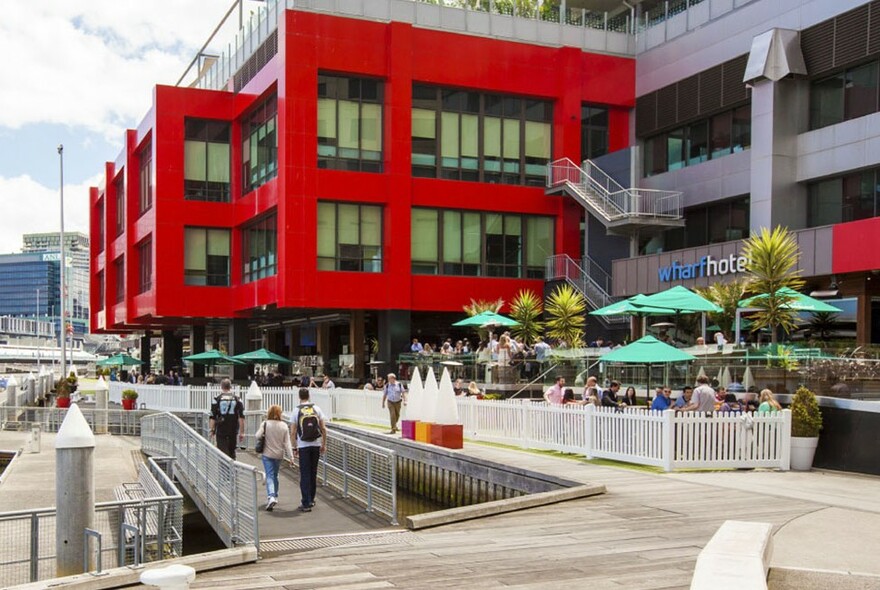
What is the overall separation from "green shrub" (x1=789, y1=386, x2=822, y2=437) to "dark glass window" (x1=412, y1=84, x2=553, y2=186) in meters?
27.0

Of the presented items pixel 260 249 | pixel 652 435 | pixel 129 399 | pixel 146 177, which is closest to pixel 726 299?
pixel 652 435

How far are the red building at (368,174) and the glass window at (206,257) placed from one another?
7 cm

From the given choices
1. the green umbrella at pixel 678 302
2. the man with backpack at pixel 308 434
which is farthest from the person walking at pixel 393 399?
the man with backpack at pixel 308 434

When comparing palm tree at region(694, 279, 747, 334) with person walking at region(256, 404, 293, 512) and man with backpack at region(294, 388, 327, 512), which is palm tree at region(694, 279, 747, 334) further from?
person walking at region(256, 404, 293, 512)

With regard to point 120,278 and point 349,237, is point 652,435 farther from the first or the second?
point 120,278

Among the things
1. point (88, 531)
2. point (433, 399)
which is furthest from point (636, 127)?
point (88, 531)

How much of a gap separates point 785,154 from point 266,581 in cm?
3191

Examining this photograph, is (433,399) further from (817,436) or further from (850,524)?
(850,524)

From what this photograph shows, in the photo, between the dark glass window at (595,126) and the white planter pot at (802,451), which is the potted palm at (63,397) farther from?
the white planter pot at (802,451)

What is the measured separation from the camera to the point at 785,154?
118ft

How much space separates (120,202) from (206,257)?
1944 cm

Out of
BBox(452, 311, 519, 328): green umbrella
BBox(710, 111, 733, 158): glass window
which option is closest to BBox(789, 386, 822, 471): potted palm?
BBox(452, 311, 519, 328): green umbrella

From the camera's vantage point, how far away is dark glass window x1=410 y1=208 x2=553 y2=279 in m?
42.6

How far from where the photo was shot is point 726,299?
28.9m
